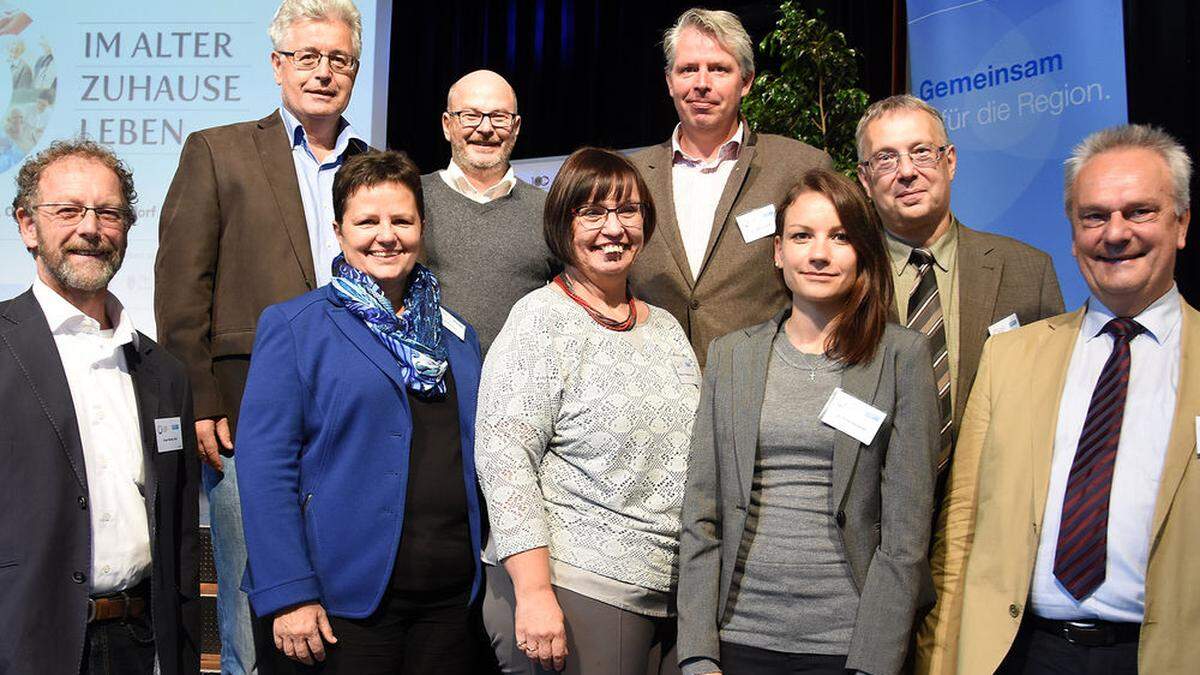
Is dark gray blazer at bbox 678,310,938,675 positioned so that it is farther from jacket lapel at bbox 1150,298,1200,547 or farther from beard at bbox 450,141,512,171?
beard at bbox 450,141,512,171

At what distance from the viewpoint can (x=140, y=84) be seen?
5.15 meters

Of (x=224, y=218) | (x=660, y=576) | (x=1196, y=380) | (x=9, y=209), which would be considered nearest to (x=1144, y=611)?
(x=1196, y=380)

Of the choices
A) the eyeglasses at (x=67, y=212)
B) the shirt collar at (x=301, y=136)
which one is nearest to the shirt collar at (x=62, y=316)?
the eyeglasses at (x=67, y=212)

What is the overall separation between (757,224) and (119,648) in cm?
181

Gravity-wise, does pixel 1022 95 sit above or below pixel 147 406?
above

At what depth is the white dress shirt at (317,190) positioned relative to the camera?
3021 mm

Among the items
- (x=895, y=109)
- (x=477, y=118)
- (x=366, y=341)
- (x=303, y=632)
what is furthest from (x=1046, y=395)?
(x=477, y=118)

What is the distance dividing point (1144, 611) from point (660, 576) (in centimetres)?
90

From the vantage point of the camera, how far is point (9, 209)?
5.24m

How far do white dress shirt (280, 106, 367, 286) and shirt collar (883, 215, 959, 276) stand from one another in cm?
149

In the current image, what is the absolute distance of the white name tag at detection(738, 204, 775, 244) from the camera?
2.88 metres

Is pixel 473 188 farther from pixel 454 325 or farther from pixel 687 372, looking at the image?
pixel 687 372

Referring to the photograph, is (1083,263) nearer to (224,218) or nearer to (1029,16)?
(224,218)

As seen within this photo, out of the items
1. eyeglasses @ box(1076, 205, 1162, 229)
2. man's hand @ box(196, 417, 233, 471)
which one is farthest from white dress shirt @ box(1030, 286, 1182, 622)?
man's hand @ box(196, 417, 233, 471)
